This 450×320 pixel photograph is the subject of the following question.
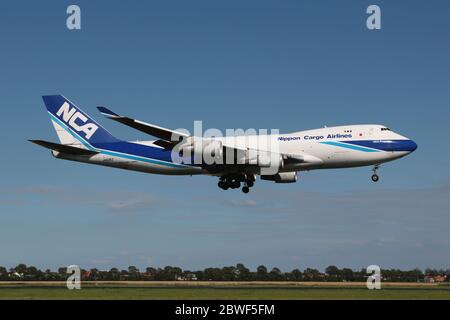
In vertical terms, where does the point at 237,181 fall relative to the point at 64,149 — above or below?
below

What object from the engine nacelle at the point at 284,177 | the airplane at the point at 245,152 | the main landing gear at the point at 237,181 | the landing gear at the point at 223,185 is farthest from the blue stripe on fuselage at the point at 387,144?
the landing gear at the point at 223,185

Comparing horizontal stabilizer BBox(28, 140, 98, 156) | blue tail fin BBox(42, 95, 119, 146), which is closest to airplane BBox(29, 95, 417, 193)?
horizontal stabilizer BBox(28, 140, 98, 156)

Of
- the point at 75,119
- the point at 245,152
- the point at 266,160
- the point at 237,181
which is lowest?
A: the point at 237,181

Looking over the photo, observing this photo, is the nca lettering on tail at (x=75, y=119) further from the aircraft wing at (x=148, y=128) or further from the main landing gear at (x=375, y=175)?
the main landing gear at (x=375, y=175)

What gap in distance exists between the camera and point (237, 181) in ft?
195

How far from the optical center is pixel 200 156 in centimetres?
5575

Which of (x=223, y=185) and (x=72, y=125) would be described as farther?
(x=72, y=125)

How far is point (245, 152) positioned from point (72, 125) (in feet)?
63.3

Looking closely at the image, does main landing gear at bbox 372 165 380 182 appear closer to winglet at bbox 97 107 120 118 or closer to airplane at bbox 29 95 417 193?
airplane at bbox 29 95 417 193

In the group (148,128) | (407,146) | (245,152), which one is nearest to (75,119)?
(148,128)

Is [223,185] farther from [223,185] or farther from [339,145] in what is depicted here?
[339,145]
